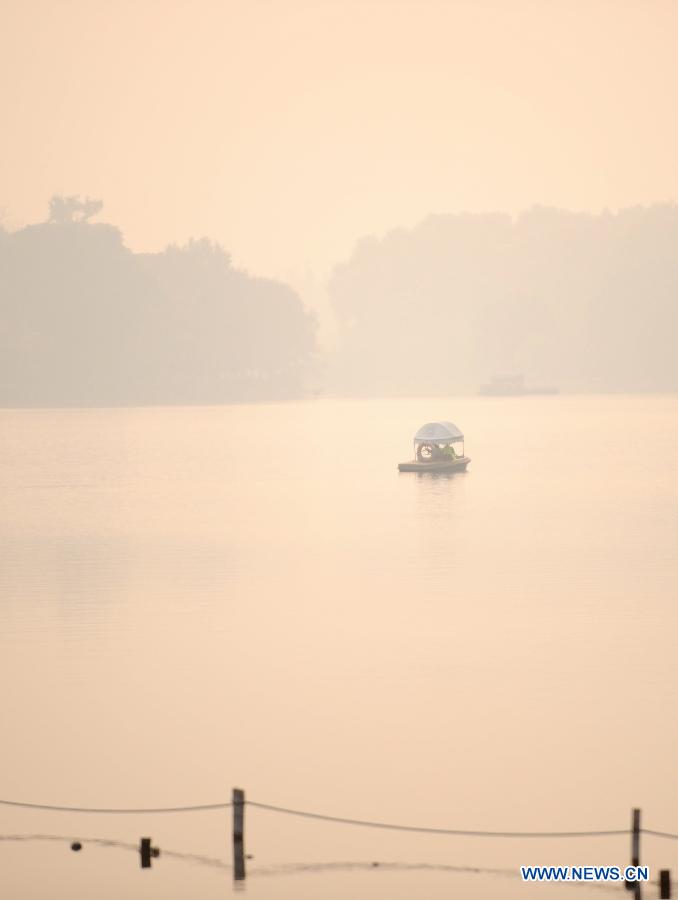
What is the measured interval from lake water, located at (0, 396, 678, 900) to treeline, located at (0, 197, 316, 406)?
95678 mm

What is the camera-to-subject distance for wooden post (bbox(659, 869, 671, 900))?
44.2ft

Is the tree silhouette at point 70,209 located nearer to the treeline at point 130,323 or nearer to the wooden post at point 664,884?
the treeline at point 130,323

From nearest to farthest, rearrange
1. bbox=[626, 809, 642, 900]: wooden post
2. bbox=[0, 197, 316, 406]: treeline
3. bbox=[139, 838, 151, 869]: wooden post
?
1. bbox=[626, 809, 642, 900]: wooden post
2. bbox=[139, 838, 151, 869]: wooden post
3. bbox=[0, 197, 316, 406]: treeline

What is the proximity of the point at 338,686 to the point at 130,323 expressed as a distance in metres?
129

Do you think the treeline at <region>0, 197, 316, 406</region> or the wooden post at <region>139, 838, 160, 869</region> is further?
the treeline at <region>0, 197, 316, 406</region>

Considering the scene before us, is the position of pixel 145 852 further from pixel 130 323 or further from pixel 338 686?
pixel 130 323

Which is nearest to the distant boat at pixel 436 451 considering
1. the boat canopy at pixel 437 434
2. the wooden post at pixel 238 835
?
the boat canopy at pixel 437 434

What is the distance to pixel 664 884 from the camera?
13.5m

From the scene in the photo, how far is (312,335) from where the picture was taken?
16200cm

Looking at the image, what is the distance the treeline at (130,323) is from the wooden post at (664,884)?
13569cm

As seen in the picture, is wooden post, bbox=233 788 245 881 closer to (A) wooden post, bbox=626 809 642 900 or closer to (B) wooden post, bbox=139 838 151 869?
(B) wooden post, bbox=139 838 151 869

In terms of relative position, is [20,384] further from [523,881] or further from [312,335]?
[523,881]

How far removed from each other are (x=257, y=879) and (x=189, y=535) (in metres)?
30.6

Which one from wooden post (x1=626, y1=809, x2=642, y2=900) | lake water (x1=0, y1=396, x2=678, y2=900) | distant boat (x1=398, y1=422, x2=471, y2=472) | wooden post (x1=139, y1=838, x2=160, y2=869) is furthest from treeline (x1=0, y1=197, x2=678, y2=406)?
wooden post (x1=626, y1=809, x2=642, y2=900)
